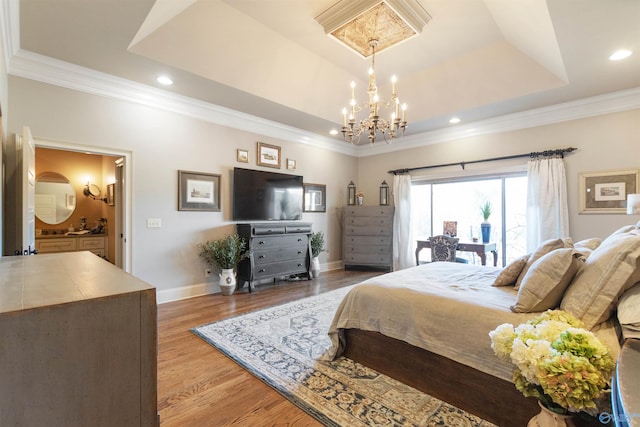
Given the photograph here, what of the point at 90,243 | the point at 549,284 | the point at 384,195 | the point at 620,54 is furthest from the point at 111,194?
the point at 620,54

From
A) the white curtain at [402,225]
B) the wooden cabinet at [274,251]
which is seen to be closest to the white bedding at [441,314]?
the wooden cabinet at [274,251]

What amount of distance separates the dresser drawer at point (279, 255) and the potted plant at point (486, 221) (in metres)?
2.97

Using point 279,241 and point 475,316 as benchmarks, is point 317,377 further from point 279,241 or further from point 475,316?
point 279,241

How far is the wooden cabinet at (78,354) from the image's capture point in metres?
0.61

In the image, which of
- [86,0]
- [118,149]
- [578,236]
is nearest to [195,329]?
[118,149]

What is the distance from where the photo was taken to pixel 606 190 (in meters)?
3.87

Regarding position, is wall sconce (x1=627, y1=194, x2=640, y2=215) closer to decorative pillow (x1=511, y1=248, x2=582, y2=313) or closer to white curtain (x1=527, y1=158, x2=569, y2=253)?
white curtain (x1=527, y1=158, x2=569, y2=253)

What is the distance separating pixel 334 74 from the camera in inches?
171

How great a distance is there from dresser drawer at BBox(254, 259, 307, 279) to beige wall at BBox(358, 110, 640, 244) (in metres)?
3.24

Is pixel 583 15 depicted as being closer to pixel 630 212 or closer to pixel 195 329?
pixel 630 212

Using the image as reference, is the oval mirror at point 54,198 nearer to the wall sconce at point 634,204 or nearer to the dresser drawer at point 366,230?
the dresser drawer at point 366,230

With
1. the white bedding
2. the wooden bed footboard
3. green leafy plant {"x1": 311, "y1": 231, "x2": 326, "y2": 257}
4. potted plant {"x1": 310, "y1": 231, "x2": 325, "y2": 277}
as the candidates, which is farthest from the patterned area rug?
green leafy plant {"x1": 311, "y1": 231, "x2": 326, "y2": 257}

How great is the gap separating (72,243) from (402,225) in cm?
627

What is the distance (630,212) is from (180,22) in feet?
16.8
